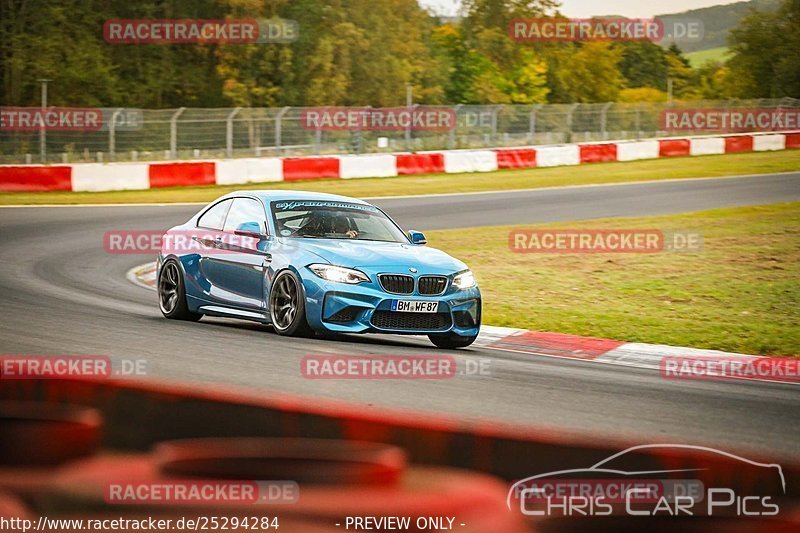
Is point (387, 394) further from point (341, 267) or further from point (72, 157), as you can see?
point (72, 157)

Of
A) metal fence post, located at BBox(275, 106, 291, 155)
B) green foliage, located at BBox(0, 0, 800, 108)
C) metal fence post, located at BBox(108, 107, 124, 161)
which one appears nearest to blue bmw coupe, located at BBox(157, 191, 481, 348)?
metal fence post, located at BBox(108, 107, 124, 161)

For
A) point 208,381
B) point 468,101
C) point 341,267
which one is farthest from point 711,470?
point 468,101

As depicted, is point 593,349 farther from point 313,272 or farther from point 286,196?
point 286,196

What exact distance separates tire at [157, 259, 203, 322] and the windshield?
53.2 inches

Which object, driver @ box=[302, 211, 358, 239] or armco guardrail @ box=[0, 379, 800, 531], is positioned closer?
armco guardrail @ box=[0, 379, 800, 531]

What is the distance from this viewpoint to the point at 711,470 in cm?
425

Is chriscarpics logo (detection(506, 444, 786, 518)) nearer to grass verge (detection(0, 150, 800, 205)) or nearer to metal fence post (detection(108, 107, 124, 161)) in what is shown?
grass verge (detection(0, 150, 800, 205))

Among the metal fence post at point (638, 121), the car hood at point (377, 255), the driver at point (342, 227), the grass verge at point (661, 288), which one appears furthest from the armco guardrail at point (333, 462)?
the metal fence post at point (638, 121)

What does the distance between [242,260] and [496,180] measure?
2281 cm

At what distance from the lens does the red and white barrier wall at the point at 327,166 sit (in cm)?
2842

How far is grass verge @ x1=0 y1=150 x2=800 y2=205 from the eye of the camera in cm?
2758

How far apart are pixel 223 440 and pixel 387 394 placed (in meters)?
3.32

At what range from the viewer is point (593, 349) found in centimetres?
1144

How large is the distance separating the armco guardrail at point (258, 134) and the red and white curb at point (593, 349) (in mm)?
20467
